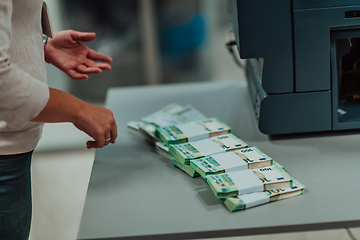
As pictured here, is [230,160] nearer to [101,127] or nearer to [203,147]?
[203,147]

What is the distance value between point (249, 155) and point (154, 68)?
208 centimetres

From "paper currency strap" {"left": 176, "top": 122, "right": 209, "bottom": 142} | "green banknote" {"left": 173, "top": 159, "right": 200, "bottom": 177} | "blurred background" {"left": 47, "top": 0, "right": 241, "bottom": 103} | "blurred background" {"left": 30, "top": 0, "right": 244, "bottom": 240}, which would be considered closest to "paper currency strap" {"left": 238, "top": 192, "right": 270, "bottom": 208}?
"green banknote" {"left": 173, "top": 159, "right": 200, "bottom": 177}

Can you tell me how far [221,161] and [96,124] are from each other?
10.8 inches

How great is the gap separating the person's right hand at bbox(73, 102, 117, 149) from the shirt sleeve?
9cm

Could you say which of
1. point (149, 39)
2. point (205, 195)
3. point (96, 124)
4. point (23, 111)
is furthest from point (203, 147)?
point (149, 39)

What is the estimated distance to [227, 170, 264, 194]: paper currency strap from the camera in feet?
2.18

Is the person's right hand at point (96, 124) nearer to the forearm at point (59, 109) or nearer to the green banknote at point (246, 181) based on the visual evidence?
the forearm at point (59, 109)

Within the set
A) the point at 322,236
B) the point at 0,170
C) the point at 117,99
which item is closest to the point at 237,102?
the point at 117,99

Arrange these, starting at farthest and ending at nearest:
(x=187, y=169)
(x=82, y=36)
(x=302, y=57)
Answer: (x=82, y=36)
(x=302, y=57)
(x=187, y=169)

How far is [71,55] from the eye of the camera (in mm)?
1019

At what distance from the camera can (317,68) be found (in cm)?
89

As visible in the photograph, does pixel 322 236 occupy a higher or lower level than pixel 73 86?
lower

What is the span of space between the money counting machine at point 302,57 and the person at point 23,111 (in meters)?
0.41

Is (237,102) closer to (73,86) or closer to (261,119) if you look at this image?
(261,119)
